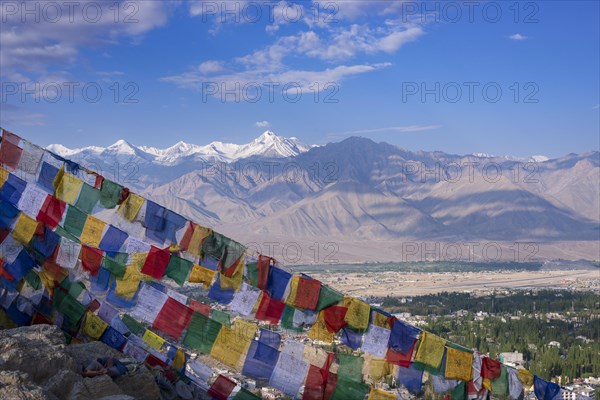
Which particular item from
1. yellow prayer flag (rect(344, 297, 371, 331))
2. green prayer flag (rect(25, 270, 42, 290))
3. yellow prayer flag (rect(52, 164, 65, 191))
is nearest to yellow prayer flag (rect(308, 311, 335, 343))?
yellow prayer flag (rect(344, 297, 371, 331))

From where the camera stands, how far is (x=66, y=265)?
827cm

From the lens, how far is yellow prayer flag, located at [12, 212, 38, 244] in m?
8.23

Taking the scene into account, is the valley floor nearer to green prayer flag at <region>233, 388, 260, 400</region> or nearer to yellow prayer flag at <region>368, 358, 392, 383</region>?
yellow prayer flag at <region>368, 358, 392, 383</region>

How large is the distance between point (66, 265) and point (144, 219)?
44.7 inches

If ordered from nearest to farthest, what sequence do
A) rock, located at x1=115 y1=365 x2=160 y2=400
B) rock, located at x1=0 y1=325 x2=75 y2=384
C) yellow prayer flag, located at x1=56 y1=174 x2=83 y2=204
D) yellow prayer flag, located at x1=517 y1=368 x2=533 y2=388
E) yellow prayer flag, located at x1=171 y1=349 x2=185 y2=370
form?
rock, located at x1=0 y1=325 x2=75 y2=384 < rock, located at x1=115 y1=365 x2=160 y2=400 < yellow prayer flag, located at x1=171 y1=349 x2=185 y2=370 < yellow prayer flag, located at x1=517 y1=368 x2=533 y2=388 < yellow prayer flag, located at x1=56 y1=174 x2=83 y2=204

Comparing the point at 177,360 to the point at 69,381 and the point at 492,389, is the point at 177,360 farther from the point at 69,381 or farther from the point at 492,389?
the point at 492,389

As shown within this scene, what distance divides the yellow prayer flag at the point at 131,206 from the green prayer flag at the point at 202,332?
1572 millimetres

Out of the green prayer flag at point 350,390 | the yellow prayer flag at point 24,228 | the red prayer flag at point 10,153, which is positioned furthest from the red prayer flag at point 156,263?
the green prayer flag at point 350,390

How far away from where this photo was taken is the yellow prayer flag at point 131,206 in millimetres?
8344

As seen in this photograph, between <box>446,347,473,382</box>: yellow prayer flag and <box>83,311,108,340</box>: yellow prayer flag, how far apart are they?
4263 millimetres

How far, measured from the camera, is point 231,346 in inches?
309

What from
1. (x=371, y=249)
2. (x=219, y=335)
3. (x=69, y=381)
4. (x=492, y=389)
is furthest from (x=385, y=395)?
(x=371, y=249)

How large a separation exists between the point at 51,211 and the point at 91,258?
0.83 meters

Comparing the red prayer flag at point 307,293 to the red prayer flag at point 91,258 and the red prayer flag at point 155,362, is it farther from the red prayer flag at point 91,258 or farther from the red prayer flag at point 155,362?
the red prayer flag at point 91,258
